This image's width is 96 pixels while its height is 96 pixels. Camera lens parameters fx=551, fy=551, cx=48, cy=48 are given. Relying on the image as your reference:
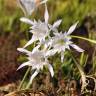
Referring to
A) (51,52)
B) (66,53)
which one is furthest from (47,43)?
(66,53)

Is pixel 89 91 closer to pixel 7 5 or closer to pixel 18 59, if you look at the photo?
pixel 18 59

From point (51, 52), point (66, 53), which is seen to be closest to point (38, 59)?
point (51, 52)

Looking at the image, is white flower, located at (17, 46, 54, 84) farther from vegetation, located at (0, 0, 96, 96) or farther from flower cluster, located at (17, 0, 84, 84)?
vegetation, located at (0, 0, 96, 96)

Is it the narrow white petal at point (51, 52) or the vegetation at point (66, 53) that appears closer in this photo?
the narrow white petal at point (51, 52)

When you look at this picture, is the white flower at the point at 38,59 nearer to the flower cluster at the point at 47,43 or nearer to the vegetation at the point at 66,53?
the flower cluster at the point at 47,43

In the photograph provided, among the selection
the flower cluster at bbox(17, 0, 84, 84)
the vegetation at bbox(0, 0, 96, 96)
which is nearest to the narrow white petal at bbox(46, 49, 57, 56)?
the flower cluster at bbox(17, 0, 84, 84)

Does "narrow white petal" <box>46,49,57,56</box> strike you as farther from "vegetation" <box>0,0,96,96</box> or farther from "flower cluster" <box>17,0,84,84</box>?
"vegetation" <box>0,0,96,96</box>

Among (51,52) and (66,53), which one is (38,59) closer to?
(51,52)

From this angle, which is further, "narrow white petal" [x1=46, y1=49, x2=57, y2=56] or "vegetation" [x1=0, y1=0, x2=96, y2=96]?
"vegetation" [x1=0, y1=0, x2=96, y2=96]

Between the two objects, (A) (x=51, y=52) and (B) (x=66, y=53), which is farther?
(B) (x=66, y=53)

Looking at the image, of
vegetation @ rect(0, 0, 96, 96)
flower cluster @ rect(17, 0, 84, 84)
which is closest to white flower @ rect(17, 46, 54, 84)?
flower cluster @ rect(17, 0, 84, 84)

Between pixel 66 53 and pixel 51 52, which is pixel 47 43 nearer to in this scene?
pixel 51 52

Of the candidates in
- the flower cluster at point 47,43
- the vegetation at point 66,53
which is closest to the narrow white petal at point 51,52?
the flower cluster at point 47,43
